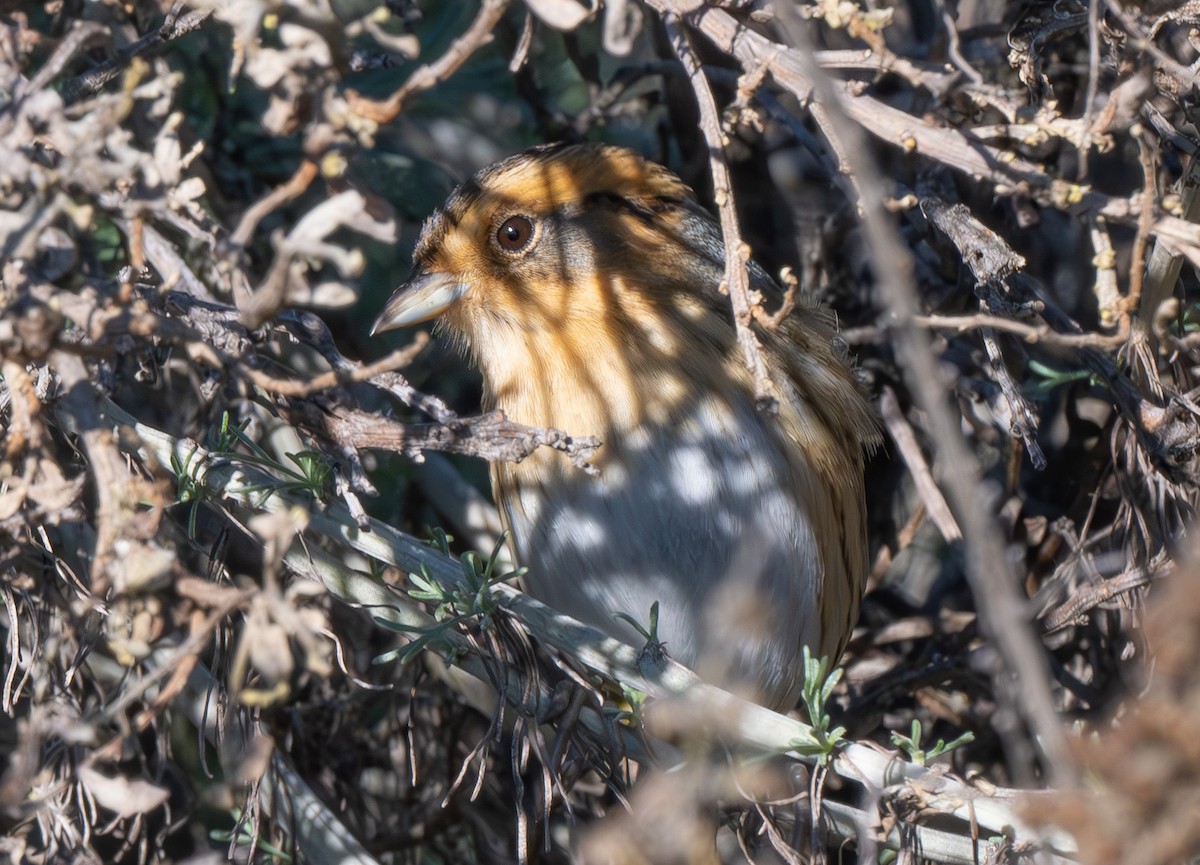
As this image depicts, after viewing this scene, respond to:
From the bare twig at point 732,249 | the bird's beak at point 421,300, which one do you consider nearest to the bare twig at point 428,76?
the bare twig at point 732,249

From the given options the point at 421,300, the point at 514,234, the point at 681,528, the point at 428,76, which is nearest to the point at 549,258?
the point at 514,234

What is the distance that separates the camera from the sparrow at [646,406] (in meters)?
2.95

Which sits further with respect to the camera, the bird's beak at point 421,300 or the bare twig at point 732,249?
the bird's beak at point 421,300

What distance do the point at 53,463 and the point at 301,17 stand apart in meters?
0.70

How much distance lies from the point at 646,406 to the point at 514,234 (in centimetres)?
60

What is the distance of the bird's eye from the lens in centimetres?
319

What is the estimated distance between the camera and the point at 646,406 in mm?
2951

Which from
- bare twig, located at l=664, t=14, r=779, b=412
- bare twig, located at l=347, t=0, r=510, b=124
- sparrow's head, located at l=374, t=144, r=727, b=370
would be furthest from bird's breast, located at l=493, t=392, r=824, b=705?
bare twig, located at l=347, t=0, r=510, b=124

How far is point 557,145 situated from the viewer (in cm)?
333

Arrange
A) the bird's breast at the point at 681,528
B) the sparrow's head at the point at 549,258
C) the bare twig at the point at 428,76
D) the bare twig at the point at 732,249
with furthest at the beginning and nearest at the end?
the sparrow's head at the point at 549,258 < the bird's breast at the point at 681,528 < the bare twig at the point at 732,249 < the bare twig at the point at 428,76

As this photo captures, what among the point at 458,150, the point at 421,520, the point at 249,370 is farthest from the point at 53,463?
the point at 458,150

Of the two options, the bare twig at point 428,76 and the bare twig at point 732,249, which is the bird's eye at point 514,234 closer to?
the bare twig at point 732,249

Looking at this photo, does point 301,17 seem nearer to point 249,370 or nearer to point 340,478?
point 249,370

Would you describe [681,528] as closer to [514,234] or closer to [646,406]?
[646,406]
